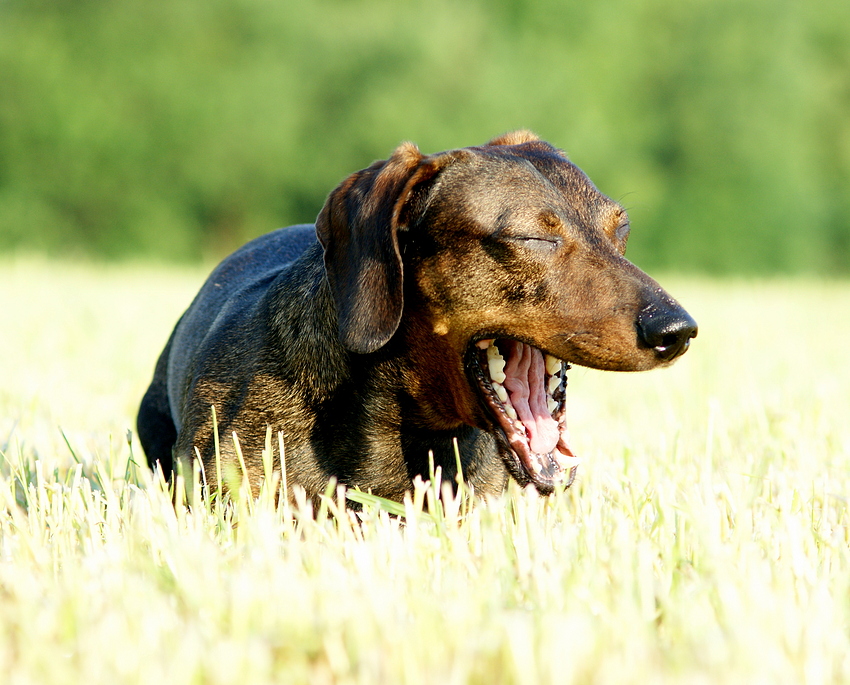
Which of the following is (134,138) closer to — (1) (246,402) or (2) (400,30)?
(2) (400,30)

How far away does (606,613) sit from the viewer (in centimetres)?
210

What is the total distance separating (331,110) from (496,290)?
29431 mm

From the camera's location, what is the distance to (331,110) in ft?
103

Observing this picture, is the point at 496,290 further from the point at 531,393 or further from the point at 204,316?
the point at 204,316

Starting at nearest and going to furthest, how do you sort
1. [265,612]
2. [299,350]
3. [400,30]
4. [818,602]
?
[265,612] → [818,602] → [299,350] → [400,30]

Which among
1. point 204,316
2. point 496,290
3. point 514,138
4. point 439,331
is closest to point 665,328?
point 496,290

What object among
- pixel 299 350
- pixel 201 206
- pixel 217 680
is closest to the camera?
pixel 217 680

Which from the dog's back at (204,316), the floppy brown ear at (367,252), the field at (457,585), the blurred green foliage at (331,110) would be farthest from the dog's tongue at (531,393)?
the blurred green foliage at (331,110)

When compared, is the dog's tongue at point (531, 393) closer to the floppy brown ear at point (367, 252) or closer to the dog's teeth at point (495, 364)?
the dog's teeth at point (495, 364)

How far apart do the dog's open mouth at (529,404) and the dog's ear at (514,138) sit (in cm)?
128

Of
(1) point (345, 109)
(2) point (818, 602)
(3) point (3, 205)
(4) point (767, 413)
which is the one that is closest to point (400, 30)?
(1) point (345, 109)

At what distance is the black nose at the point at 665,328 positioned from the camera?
9.68 feet

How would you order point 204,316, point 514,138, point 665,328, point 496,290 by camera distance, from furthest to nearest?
point 204,316
point 514,138
point 496,290
point 665,328

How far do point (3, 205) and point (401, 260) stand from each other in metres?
30.3
